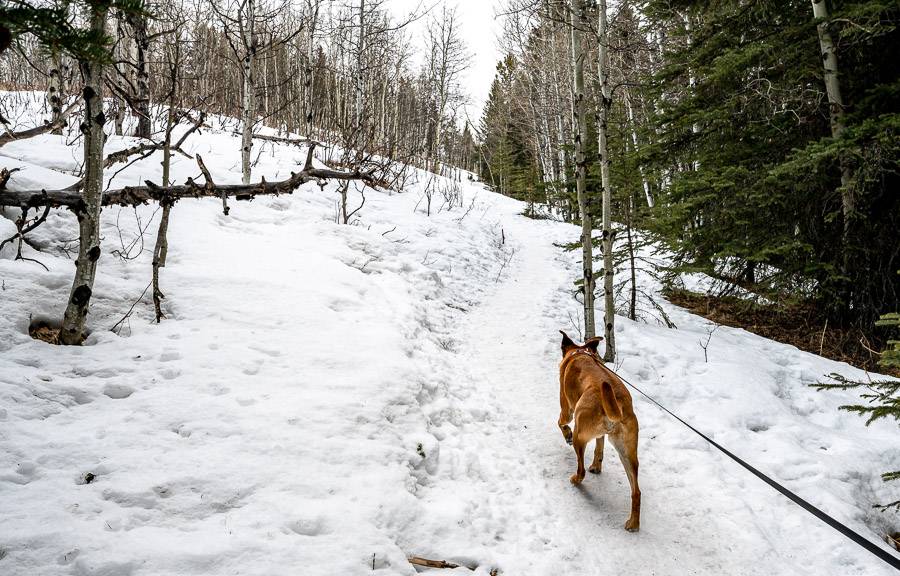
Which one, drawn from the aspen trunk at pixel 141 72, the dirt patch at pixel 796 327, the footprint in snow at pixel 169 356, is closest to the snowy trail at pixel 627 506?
the footprint in snow at pixel 169 356

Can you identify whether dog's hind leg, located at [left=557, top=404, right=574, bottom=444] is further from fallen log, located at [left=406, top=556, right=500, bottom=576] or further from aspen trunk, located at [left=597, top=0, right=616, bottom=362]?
aspen trunk, located at [left=597, top=0, right=616, bottom=362]

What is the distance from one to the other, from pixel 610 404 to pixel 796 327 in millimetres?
6481

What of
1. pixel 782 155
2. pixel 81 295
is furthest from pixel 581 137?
pixel 81 295

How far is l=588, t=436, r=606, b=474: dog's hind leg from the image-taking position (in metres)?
3.78

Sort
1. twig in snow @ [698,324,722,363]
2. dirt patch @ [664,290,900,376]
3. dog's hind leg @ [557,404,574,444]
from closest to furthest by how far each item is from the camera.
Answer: dog's hind leg @ [557,404,574,444] < twig in snow @ [698,324,722,363] < dirt patch @ [664,290,900,376]

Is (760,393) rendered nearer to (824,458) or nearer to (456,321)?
Answer: (824,458)

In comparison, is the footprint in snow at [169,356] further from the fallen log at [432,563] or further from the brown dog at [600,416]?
the brown dog at [600,416]

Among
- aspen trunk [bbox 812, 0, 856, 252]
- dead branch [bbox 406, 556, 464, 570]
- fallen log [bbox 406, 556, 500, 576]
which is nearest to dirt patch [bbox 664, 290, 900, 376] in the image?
aspen trunk [bbox 812, 0, 856, 252]

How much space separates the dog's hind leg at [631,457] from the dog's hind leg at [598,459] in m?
0.54

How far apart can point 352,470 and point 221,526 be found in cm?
91

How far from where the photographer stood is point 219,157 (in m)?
11.3

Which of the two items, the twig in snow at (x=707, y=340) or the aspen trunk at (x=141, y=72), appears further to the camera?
the twig in snow at (x=707, y=340)

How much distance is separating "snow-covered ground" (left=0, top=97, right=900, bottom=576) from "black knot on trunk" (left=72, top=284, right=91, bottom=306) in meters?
0.42

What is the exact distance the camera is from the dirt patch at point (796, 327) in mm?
6230
